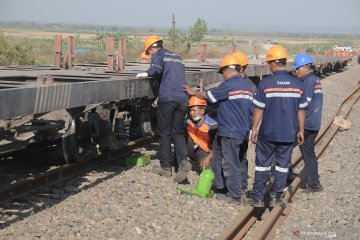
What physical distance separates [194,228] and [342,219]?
1.92 metres

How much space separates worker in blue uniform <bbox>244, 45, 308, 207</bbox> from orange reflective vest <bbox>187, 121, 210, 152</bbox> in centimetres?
121

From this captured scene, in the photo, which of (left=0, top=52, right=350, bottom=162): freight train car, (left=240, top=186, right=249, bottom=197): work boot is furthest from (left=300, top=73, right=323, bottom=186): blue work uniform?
(left=0, top=52, right=350, bottom=162): freight train car

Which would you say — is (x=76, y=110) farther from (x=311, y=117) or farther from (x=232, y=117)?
(x=311, y=117)

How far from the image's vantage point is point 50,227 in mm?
5195

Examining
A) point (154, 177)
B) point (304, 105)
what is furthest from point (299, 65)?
point (154, 177)

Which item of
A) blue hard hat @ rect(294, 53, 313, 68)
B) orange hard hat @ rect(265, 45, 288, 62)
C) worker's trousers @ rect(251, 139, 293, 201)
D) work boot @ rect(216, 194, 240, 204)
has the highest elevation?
orange hard hat @ rect(265, 45, 288, 62)

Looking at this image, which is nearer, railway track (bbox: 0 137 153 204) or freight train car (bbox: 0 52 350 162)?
freight train car (bbox: 0 52 350 162)

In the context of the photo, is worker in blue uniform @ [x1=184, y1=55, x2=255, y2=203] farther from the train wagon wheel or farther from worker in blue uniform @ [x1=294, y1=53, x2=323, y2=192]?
the train wagon wheel

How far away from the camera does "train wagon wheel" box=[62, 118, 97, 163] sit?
698 cm

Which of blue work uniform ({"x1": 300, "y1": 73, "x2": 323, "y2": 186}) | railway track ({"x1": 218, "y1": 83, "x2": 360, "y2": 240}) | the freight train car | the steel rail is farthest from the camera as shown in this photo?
blue work uniform ({"x1": 300, "y1": 73, "x2": 323, "y2": 186})

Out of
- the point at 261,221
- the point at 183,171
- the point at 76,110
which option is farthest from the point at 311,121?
the point at 76,110

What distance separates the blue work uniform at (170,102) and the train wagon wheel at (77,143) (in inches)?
43.2

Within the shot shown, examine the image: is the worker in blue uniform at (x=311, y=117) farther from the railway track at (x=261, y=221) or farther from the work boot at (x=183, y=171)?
the work boot at (x=183, y=171)

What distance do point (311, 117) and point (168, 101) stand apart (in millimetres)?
2043
